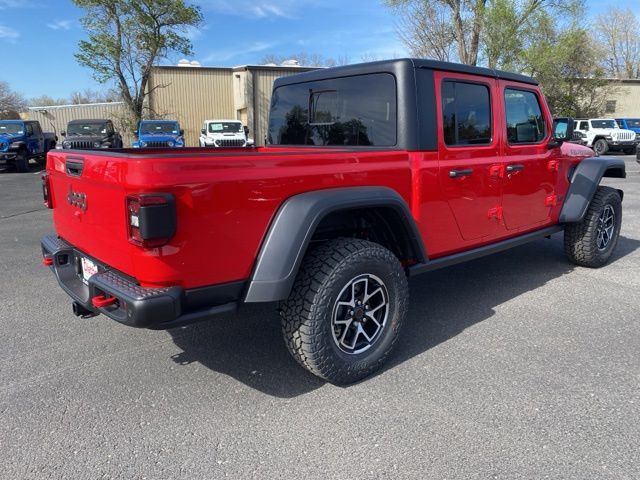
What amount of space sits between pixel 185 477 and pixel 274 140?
300 cm

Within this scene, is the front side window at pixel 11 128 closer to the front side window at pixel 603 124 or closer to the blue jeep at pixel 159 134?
the blue jeep at pixel 159 134

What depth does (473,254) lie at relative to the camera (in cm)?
393

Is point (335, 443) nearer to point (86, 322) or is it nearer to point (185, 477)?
point (185, 477)

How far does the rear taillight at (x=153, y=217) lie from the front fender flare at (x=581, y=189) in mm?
4037

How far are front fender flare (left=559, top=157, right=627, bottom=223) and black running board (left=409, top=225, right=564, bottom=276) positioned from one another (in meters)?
0.20

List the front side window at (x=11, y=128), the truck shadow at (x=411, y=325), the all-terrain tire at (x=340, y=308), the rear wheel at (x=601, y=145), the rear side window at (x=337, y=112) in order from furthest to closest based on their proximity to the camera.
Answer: the rear wheel at (x=601, y=145) → the front side window at (x=11, y=128) → the rear side window at (x=337, y=112) → the truck shadow at (x=411, y=325) → the all-terrain tire at (x=340, y=308)

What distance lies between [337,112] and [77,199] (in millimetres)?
1944

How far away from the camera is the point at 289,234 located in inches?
104

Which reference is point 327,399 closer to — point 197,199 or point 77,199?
point 197,199

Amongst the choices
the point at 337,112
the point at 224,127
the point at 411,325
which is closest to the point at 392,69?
the point at 337,112

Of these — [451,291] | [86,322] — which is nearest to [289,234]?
[86,322]

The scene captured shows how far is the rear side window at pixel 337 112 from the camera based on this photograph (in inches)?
139

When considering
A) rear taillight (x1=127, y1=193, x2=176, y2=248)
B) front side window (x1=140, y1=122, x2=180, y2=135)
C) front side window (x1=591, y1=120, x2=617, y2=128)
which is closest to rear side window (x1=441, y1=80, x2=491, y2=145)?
rear taillight (x1=127, y1=193, x2=176, y2=248)

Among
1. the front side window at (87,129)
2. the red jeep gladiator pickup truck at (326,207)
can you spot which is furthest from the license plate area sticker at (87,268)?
the front side window at (87,129)
